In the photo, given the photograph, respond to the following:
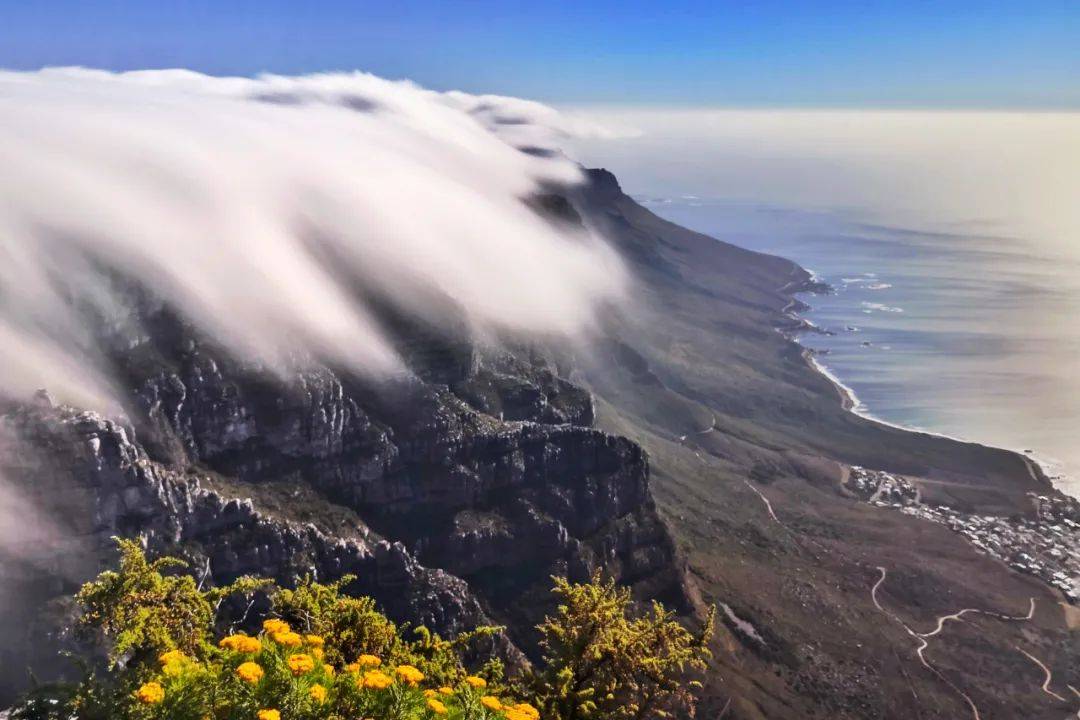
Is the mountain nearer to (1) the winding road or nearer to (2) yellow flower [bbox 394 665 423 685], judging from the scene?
(1) the winding road

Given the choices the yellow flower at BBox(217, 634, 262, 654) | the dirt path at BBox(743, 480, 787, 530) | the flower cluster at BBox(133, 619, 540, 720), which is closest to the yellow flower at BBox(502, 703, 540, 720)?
the flower cluster at BBox(133, 619, 540, 720)

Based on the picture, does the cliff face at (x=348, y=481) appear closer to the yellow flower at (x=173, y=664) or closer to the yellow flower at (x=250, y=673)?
the yellow flower at (x=173, y=664)

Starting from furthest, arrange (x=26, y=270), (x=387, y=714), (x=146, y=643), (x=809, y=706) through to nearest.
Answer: (x=809, y=706) → (x=26, y=270) → (x=146, y=643) → (x=387, y=714)

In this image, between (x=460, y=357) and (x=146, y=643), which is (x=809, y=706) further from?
(x=146, y=643)

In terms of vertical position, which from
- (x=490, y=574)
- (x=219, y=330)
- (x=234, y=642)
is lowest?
(x=490, y=574)

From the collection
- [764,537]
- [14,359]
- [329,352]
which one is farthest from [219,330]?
[764,537]

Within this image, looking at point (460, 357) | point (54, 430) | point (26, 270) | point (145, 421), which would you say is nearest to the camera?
point (54, 430)
